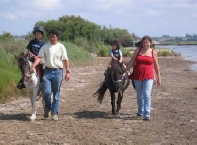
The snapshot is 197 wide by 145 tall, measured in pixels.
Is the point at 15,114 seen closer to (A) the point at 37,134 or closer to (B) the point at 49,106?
(B) the point at 49,106

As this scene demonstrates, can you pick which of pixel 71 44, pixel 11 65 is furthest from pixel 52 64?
A: pixel 71 44

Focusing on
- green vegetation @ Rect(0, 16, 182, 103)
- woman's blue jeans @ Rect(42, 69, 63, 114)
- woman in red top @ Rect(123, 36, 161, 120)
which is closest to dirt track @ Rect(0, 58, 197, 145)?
woman's blue jeans @ Rect(42, 69, 63, 114)

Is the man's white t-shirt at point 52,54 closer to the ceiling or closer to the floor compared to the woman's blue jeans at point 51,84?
closer to the ceiling

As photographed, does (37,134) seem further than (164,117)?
No

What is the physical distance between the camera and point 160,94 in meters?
14.1

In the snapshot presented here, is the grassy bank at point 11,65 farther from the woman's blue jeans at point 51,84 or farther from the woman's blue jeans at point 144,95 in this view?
the woman's blue jeans at point 144,95

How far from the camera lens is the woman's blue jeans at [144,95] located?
9016 mm

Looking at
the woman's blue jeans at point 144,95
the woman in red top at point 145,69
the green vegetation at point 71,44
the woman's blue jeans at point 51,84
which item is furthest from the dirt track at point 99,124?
the green vegetation at point 71,44

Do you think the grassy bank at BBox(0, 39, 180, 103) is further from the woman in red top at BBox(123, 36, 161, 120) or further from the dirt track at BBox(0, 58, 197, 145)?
the woman in red top at BBox(123, 36, 161, 120)

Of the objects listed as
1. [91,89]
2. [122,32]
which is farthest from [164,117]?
[122,32]

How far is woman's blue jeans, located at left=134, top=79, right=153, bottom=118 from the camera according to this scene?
902cm

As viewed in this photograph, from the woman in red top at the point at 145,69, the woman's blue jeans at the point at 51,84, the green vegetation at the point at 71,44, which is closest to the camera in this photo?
the woman's blue jeans at the point at 51,84

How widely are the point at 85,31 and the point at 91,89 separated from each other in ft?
147

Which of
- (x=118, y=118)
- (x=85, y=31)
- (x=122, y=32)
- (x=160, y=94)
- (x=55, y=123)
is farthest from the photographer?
(x=122, y=32)
